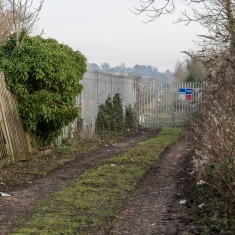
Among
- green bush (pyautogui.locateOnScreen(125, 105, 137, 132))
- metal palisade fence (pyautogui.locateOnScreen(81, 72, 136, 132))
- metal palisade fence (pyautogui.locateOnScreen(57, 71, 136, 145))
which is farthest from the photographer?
green bush (pyautogui.locateOnScreen(125, 105, 137, 132))

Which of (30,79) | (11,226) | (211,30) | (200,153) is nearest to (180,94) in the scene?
(211,30)

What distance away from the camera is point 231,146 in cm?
766

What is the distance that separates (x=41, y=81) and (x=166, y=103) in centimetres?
1488

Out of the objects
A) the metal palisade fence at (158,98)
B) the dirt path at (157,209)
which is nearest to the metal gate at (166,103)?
the metal palisade fence at (158,98)

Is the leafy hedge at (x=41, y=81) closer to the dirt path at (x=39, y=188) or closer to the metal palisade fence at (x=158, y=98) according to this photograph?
the dirt path at (x=39, y=188)

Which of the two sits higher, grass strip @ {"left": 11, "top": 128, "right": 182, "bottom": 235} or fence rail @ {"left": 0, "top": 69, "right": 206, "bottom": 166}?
fence rail @ {"left": 0, "top": 69, "right": 206, "bottom": 166}

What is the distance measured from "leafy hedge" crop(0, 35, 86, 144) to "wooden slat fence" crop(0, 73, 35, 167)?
0.28 meters

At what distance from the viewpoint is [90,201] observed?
870 cm

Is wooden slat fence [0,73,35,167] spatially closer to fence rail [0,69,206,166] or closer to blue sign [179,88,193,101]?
fence rail [0,69,206,166]

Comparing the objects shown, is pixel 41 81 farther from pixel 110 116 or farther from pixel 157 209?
pixel 110 116

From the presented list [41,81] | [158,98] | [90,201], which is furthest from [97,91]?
[90,201]

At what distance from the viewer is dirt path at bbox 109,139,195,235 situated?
707 centimetres

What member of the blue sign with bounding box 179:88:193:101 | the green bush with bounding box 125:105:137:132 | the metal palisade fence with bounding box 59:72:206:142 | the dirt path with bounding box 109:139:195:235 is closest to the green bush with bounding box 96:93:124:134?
the metal palisade fence with bounding box 59:72:206:142

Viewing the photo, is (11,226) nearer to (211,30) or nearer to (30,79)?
(30,79)
